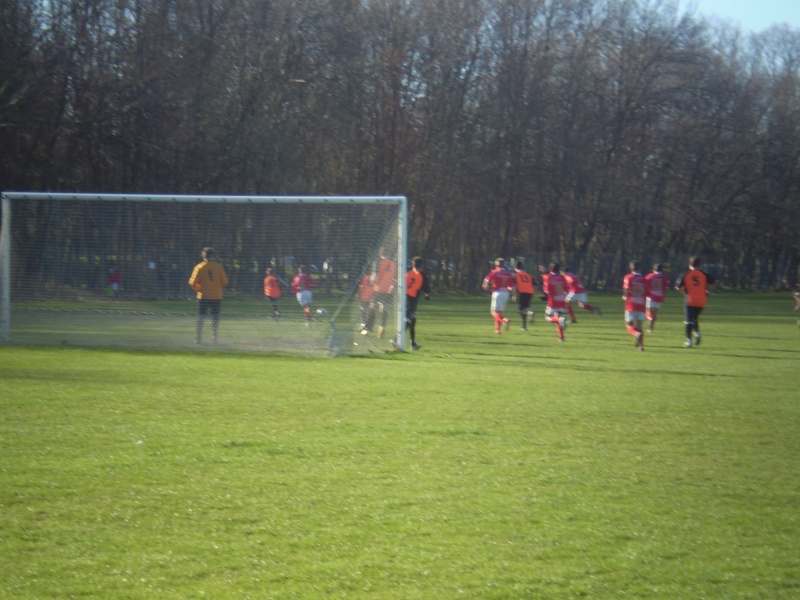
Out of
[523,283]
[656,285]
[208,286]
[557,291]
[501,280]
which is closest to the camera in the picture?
[208,286]

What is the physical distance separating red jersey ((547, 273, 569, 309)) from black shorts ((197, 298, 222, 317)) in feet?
27.0

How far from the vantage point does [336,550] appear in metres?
5.51

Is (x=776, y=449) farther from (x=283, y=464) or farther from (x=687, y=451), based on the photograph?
(x=283, y=464)

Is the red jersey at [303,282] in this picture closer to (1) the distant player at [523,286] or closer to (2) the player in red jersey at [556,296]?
(2) the player in red jersey at [556,296]

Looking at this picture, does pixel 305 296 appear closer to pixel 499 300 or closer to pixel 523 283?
pixel 499 300

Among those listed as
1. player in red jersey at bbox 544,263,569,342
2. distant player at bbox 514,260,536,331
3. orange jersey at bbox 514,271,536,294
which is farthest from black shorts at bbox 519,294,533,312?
player in red jersey at bbox 544,263,569,342

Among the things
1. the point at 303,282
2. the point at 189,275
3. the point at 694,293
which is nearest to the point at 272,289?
the point at 303,282

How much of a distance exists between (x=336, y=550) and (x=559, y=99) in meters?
46.5

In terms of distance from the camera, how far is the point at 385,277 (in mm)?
18234

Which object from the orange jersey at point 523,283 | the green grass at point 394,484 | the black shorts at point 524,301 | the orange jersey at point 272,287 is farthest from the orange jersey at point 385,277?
the black shorts at point 524,301

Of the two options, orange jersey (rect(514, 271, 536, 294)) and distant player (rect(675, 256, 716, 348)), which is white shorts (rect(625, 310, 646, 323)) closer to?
distant player (rect(675, 256, 716, 348))

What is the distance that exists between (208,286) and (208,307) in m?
0.48

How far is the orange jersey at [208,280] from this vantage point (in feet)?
58.1

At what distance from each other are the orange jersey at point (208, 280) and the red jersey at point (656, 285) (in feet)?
34.0
